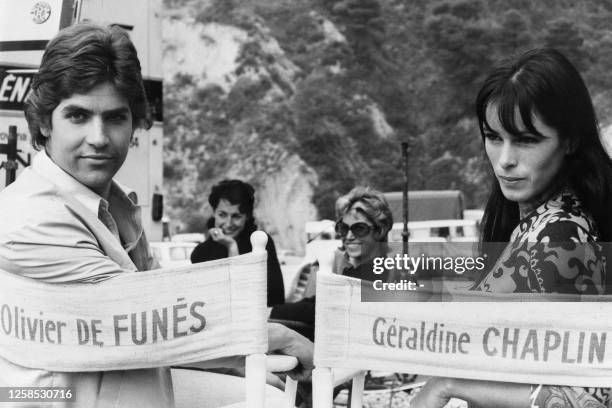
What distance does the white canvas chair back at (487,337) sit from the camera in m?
1.55

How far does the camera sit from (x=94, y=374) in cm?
169

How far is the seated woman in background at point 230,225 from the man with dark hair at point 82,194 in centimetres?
313

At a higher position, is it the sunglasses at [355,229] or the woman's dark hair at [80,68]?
the woman's dark hair at [80,68]

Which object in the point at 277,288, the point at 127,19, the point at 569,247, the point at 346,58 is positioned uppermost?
the point at 346,58

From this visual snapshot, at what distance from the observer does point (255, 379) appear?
1.71 m

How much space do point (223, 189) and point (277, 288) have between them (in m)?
0.72

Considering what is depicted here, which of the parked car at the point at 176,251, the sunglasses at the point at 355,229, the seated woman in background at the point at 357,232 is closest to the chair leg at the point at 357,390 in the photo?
the seated woman in background at the point at 357,232

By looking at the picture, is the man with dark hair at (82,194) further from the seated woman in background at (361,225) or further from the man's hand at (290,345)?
the seated woman in background at (361,225)

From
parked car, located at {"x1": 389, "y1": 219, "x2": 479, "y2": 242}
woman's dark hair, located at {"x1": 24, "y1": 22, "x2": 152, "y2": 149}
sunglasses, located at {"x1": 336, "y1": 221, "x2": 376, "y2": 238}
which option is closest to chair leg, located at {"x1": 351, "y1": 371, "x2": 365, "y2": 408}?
woman's dark hair, located at {"x1": 24, "y1": 22, "x2": 152, "y2": 149}

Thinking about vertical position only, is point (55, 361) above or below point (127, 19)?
below

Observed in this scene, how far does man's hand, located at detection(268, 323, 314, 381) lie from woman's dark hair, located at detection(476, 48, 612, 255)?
0.60m

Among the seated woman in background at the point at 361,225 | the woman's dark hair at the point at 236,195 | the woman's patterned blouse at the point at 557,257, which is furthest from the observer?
the woman's dark hair at the point at 236,195

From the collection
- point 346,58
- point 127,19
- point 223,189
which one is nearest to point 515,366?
point 223,189

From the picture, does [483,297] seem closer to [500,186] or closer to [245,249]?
[500,186]
